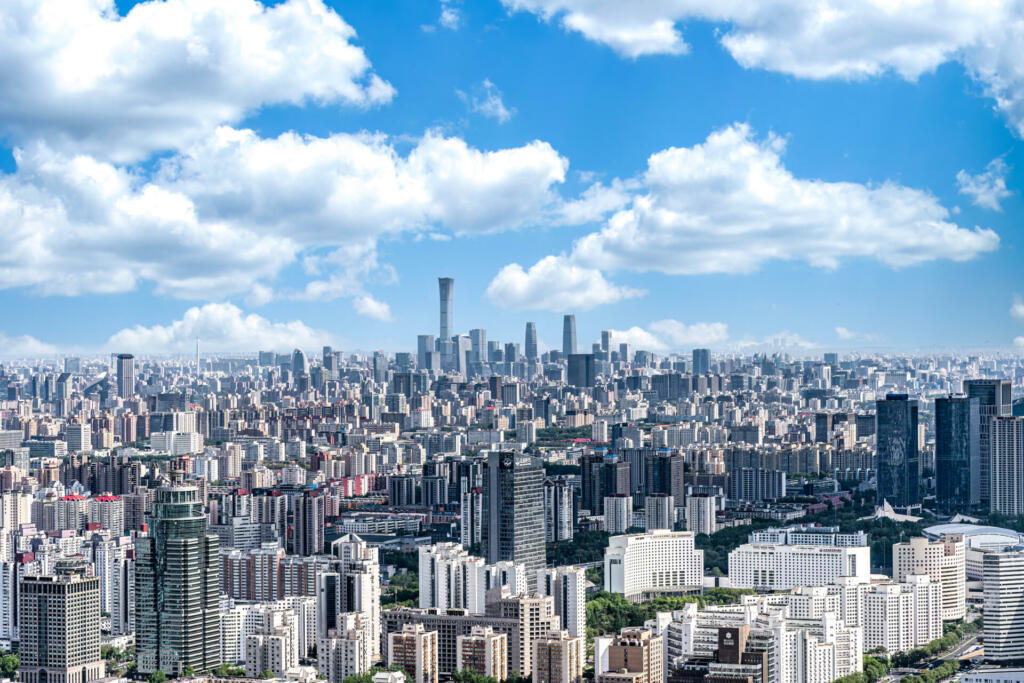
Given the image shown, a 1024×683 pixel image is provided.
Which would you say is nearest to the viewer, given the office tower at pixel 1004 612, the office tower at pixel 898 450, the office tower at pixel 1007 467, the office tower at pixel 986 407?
the office tower at pixel 1004 612

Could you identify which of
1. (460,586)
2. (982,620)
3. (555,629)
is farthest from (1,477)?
(982,620)

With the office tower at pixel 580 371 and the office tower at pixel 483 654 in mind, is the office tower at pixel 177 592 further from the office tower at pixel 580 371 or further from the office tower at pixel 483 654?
the office tower at pixel 580 371

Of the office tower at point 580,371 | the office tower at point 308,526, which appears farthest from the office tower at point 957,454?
the office tower at point 580,371

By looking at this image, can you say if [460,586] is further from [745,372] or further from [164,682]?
[745,372]

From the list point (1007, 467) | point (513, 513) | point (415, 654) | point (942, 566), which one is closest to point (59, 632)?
point (415, 654)

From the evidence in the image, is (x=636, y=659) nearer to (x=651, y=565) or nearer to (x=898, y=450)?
(x=651, y=565)

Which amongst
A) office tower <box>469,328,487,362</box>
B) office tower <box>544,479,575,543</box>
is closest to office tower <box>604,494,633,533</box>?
office tower <box>544,479,575,543</box>
